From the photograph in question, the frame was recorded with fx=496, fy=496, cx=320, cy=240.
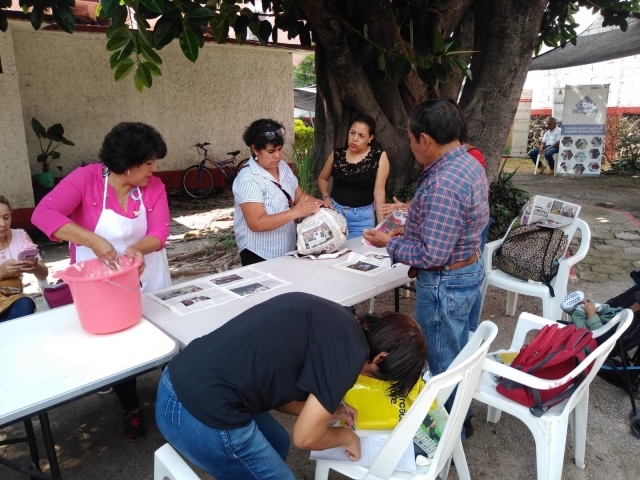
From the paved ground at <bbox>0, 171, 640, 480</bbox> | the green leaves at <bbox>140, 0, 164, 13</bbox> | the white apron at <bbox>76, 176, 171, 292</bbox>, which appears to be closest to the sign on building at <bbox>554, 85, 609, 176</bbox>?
the paved ground at <bbox>0, 171, 640, 480</bbox>

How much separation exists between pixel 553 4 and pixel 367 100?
274 cm

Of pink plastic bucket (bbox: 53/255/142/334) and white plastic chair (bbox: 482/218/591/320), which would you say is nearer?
pink plastic bucket (bbox: 53/255/142/334)

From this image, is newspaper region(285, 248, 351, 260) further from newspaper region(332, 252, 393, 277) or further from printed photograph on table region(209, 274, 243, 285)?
printed photograph on table region(209, 274, 243, 285)

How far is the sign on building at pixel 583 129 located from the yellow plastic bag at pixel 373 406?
11.2m

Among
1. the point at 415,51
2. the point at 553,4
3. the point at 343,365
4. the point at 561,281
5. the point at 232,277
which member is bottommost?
the point at 561,281

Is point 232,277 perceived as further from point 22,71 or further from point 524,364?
point 22,71

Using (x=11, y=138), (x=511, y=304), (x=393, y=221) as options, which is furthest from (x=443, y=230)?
(x=11, y=138)

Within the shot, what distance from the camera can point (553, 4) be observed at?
570 cm

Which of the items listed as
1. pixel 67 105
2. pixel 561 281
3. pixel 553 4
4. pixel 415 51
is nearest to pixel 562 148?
pixel 553 4

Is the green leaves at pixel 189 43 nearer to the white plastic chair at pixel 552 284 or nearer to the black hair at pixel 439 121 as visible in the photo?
the black hair at pixel 439 121

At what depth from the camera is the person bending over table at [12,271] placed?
257 centimetres

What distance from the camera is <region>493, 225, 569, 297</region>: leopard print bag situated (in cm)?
335

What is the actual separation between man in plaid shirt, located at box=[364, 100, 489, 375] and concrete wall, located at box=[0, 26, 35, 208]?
608cm

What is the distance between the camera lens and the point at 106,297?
1870mm
